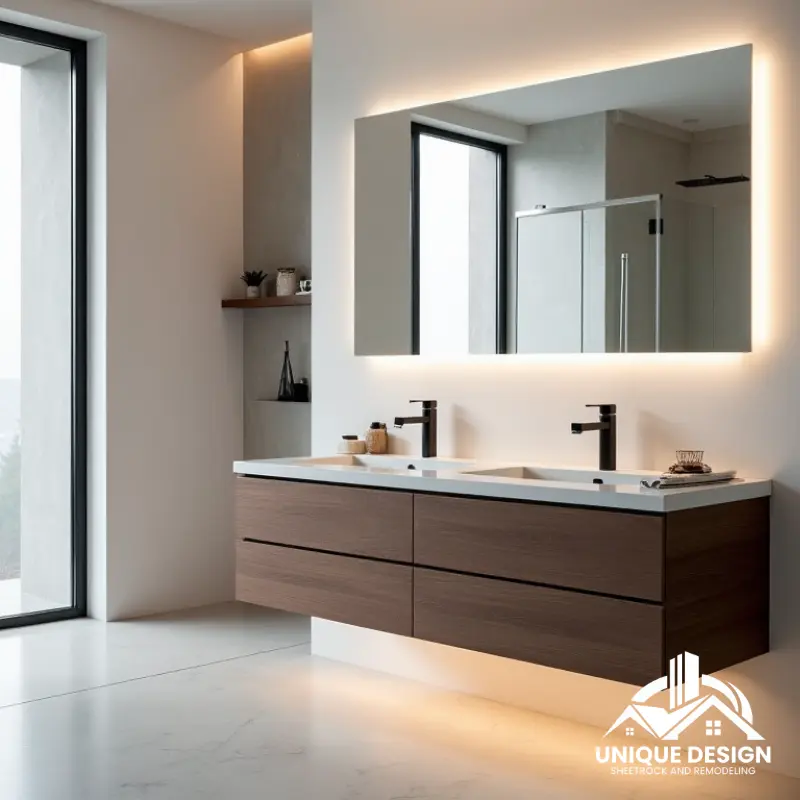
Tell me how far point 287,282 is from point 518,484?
2244 mm

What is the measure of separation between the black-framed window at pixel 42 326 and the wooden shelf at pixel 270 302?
67 cm

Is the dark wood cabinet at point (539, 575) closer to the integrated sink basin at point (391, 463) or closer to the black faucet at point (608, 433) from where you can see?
the integrated sink basin at point (391, 463)

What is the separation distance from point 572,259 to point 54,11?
246cm

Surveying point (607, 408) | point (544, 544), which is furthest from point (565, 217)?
point (544, 544)

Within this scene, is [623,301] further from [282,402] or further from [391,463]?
[282,402]

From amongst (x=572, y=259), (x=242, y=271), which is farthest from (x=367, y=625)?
(x=242, y=271)

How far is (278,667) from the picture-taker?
4.00m

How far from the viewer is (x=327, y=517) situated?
3.44 metres

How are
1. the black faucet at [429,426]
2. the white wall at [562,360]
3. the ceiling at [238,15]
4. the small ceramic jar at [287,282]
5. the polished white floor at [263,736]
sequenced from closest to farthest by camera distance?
the polished white floor at [263,736] < the white wall at [562,360] < the black faucet at [429,426] < the ceiling at [238,15] < the small ceramic jar at [287,282]

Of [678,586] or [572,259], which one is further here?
[572,259]

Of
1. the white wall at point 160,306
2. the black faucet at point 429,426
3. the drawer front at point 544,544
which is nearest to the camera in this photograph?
the drawer front at point 544,544

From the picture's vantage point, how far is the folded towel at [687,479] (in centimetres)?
279

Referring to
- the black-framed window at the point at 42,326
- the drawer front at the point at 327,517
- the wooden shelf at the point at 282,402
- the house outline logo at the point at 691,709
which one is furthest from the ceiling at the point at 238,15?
the house outline logo at the point at 691,709

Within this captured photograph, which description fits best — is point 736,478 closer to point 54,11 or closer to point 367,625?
point 367,625
